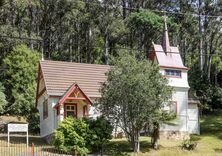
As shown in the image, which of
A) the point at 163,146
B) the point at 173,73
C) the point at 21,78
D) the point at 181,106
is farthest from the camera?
the point at 21,78

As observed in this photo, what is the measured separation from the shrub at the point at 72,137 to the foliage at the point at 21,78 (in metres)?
16.5

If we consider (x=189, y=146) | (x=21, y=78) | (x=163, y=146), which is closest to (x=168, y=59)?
(x=163, y=146)

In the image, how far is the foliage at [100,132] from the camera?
110 feet

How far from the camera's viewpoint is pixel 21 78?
5147cm

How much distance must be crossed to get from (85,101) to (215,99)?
24.7 meters

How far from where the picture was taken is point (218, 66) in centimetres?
7725

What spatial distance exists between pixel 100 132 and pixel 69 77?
835 cm

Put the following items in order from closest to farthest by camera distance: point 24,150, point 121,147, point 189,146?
point 24,150 < point 121,147 < point 189,146

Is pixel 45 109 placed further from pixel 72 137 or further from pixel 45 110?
pixel 72 137

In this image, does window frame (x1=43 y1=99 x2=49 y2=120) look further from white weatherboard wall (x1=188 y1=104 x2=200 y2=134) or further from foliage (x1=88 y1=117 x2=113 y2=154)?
white weatherboard wall (x1=188 y1=104 x2=200 y2=134)

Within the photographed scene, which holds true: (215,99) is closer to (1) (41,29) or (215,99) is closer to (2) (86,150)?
(1) (41,29)

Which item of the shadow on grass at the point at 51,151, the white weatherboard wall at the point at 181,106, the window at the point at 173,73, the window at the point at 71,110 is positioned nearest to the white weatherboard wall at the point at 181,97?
the white weatherboard wall at the point at 181,106

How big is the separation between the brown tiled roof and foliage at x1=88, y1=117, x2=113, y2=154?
5451 mm

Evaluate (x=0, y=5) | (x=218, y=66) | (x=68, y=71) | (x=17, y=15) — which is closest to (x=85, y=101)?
(x=68, y=71)
